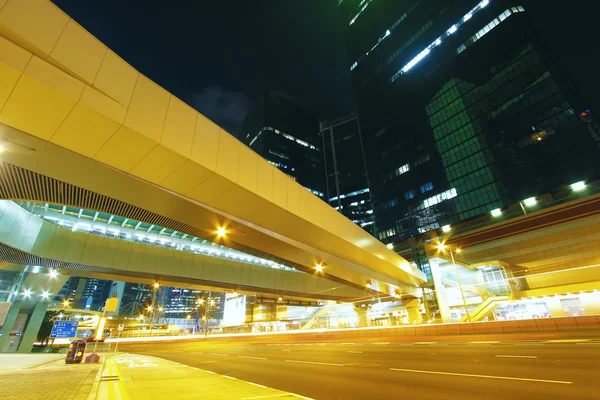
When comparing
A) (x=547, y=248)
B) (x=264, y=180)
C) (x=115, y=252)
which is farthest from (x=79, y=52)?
(x=547, y=248)

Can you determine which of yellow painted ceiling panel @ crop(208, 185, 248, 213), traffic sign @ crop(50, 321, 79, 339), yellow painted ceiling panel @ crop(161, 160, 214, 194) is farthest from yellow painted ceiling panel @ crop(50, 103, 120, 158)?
traffic sign @ crop(50, 321, 79, 339)

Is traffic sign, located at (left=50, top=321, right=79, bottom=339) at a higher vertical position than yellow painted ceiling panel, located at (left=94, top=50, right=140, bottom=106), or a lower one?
lower

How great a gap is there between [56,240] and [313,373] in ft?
71.1

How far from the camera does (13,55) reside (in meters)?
6.11

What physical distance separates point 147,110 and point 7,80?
9.79 ft

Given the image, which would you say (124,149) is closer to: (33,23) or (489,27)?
(33,23)

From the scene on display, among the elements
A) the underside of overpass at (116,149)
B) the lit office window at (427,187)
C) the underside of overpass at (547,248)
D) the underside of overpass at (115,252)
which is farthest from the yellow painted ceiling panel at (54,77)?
the lit office window at (427,187)

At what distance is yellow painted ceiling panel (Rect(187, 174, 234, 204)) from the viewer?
10.5 metres

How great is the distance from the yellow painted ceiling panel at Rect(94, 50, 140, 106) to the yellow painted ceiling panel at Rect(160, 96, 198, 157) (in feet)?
4.24

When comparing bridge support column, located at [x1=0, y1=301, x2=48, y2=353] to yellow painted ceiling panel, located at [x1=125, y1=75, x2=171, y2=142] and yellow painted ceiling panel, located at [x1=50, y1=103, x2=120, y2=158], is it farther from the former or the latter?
yellow painted ceiling panel, located at [x1=125, y1=75, x2=171, y2=142]

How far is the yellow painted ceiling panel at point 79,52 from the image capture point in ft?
23.0

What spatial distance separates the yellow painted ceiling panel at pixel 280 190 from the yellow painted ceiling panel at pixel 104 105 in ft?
22.0

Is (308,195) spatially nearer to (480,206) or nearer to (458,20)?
(480,206)

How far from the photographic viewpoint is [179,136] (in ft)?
30.3
